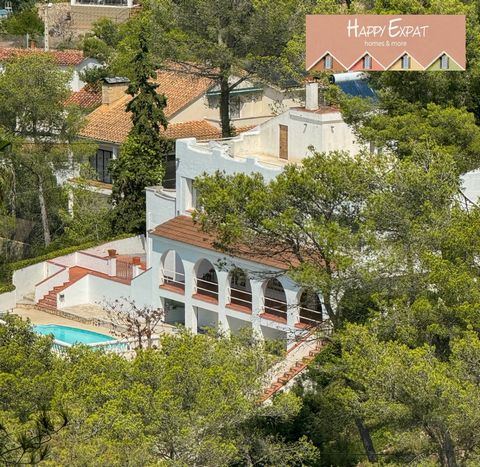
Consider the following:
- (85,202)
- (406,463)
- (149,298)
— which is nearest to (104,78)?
(85,202)

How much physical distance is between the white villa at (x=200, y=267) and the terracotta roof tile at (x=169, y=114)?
8.63 metres

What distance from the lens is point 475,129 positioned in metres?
49.8

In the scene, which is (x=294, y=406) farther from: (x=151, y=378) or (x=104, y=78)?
(x=104, y=78)

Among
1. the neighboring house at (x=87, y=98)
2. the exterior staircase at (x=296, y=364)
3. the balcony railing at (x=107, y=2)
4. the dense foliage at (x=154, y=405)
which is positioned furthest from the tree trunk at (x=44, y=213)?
the balcony railing at (x=107, y=2)

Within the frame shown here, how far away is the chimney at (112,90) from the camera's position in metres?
69.9

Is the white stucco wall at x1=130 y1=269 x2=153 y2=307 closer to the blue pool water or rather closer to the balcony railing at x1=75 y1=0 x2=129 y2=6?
the blue pool water

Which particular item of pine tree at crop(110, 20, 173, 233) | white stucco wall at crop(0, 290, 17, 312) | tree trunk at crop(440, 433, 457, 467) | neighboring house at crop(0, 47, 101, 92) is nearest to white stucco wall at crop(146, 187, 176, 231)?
pine tree at crop(110, 20, 173, 233)

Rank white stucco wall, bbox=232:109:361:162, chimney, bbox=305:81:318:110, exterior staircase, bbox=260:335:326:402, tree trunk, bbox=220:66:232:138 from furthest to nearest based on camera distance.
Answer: tree trunk, bbox=220:66:232:138 < chimney, bbox=305:81:318:110 < white stucco wall, bbox=232:109:361:162 < exterior staircase, bbox=260:335:326:402

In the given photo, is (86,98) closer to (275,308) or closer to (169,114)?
(169,114)

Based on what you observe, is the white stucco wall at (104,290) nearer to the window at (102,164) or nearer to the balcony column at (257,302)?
the balcony column at (257,302)

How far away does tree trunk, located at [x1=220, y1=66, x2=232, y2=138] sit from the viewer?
64850 mm

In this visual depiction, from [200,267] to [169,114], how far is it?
13726 mm

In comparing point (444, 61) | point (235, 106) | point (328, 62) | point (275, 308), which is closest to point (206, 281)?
point (275, 308)

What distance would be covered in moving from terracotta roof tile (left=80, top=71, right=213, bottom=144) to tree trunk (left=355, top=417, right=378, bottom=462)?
27658 millimetres
